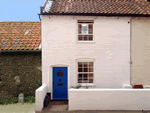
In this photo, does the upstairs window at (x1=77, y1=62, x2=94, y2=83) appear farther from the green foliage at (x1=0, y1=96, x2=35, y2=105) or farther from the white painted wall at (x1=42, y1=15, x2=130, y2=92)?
→ the green foliage at (x1=0, y1=96, x2=35, y2=105)

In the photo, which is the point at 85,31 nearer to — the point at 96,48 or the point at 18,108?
the point at 96,48

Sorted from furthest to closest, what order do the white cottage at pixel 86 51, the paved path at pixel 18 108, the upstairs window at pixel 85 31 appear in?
the upstairs window at pixel 85 31
the white cottage at pixel 86 51
the paved path at pixel 18 108

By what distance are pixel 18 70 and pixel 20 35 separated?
2.90 metres

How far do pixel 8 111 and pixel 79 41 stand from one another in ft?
19.5

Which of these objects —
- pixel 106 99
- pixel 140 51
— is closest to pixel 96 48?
pixel 140 51

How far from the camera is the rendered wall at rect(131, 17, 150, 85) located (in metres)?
7.48

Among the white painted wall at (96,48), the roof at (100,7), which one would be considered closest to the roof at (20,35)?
the white painted wall at (96,48)

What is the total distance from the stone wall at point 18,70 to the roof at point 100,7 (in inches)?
134

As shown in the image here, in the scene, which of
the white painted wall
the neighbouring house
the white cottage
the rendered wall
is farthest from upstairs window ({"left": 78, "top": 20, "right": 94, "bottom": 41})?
the neighbouring house

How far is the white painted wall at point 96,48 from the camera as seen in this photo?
7.31m

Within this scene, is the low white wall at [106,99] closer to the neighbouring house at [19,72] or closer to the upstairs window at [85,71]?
the upstairs window at [85,71]

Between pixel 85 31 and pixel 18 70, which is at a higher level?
pixel 85 31

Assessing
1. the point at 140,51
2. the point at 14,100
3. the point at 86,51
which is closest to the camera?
the point at 86,51

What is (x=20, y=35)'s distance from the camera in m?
8.99
